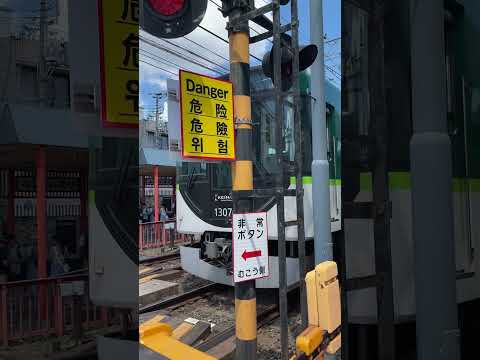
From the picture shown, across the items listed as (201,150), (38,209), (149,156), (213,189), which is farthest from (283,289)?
(149,156)

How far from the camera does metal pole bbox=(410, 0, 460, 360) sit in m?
1.38

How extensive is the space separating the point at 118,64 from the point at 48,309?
2.40 feet

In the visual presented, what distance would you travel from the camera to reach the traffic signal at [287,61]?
109 inches

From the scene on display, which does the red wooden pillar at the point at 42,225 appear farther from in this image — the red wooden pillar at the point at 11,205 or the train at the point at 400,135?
the train at the point at 400,135

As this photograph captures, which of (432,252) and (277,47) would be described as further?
(277,47)

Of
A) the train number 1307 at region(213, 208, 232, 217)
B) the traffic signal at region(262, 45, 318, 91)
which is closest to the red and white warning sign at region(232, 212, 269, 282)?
the traffic signal at region(262, 45, 318, 91)

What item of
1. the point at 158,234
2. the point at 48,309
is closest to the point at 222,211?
the point at 48,309

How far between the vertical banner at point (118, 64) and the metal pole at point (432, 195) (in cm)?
96

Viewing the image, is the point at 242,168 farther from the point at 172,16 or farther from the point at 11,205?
the point at 11,205

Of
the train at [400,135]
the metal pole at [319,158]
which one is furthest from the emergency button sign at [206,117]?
the metal pole at [319,158]

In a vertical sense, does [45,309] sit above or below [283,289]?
above

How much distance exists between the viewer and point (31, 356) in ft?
3.88

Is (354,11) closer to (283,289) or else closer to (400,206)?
(400,206)

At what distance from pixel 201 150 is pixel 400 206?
49.3 inches
